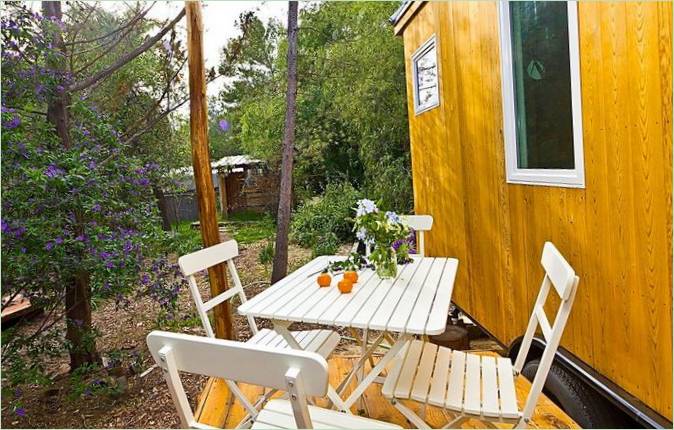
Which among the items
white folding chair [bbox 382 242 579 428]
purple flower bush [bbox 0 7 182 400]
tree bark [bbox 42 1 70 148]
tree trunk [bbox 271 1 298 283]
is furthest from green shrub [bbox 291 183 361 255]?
white folding chair [bbox 382 242 579 428]

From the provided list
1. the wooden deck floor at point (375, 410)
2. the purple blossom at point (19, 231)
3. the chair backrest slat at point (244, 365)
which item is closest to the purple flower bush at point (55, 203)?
the purple blossom at point (19, 231)

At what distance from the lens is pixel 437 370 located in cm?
189

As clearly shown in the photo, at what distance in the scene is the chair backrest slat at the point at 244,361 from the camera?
1098 mm

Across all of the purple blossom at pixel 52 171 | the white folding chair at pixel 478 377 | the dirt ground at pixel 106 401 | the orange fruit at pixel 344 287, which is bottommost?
the dirt ground at pixel 106 401

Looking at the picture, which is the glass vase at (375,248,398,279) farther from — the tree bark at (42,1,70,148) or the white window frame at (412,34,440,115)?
the tree bark at (42,1,70,148)

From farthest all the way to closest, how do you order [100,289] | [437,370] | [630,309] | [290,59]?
[290,59], [100,289], [437,370], [630,309]

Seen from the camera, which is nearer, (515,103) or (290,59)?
(515,103)

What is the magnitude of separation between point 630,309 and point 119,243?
3002 millimetres

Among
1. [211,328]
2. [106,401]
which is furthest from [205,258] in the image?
[106,401]

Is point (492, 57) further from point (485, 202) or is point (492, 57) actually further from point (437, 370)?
point (437, 370)

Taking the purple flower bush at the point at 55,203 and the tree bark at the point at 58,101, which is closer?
the purple flower bush at the point at 55,203

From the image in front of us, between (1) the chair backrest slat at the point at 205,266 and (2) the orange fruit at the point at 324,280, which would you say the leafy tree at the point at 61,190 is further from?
(2) the orange fruit at the point at 324,280

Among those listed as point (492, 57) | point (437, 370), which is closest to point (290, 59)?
point (492, 57)

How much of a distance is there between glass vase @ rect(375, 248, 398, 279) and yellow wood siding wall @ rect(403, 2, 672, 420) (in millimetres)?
792
